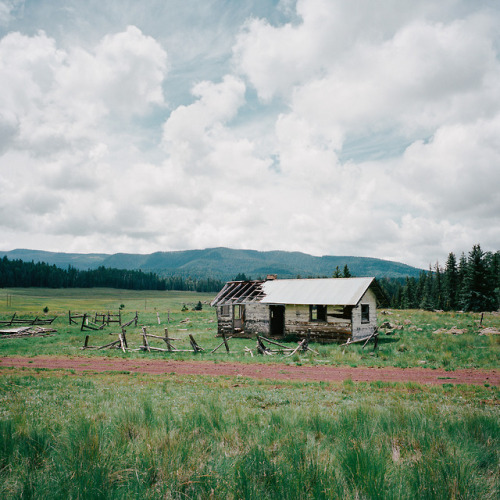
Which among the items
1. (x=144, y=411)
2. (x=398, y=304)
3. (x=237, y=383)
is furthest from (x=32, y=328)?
(x=398, y=304)

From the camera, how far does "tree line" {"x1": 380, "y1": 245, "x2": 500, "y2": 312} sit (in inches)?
2579

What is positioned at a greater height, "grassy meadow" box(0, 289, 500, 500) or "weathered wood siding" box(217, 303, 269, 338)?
"grassy meadow" box(0, 289, 500, 500)

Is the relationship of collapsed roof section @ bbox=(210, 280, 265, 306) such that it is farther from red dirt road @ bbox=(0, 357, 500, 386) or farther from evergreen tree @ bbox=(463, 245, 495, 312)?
evergreen tree @ bbox=(463, 245, 495, 312)

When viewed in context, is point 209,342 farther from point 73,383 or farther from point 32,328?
point 32,328

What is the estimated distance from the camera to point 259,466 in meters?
4.35

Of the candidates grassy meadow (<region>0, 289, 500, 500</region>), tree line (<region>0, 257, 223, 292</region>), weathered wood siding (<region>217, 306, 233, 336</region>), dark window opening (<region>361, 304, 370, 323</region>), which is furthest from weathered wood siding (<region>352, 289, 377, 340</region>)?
tree line (<region>0, 257, 223, 292</region>)

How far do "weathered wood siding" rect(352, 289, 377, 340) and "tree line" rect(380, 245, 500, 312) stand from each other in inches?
1921

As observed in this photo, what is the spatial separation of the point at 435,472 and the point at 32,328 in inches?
1730

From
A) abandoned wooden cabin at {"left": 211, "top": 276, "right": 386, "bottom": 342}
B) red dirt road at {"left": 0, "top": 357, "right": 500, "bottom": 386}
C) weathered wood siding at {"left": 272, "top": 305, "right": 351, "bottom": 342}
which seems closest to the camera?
red dirt road at {"left": 0, "top": 357, "right": 500, "bottom": 386}

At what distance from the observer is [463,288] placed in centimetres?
6769

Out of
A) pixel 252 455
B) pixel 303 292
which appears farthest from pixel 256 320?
pixel 252 455

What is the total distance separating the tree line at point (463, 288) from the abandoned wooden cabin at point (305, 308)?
47.7m

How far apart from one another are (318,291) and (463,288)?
53.6m

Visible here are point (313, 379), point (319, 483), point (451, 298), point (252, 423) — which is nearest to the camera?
point (319, 483)
